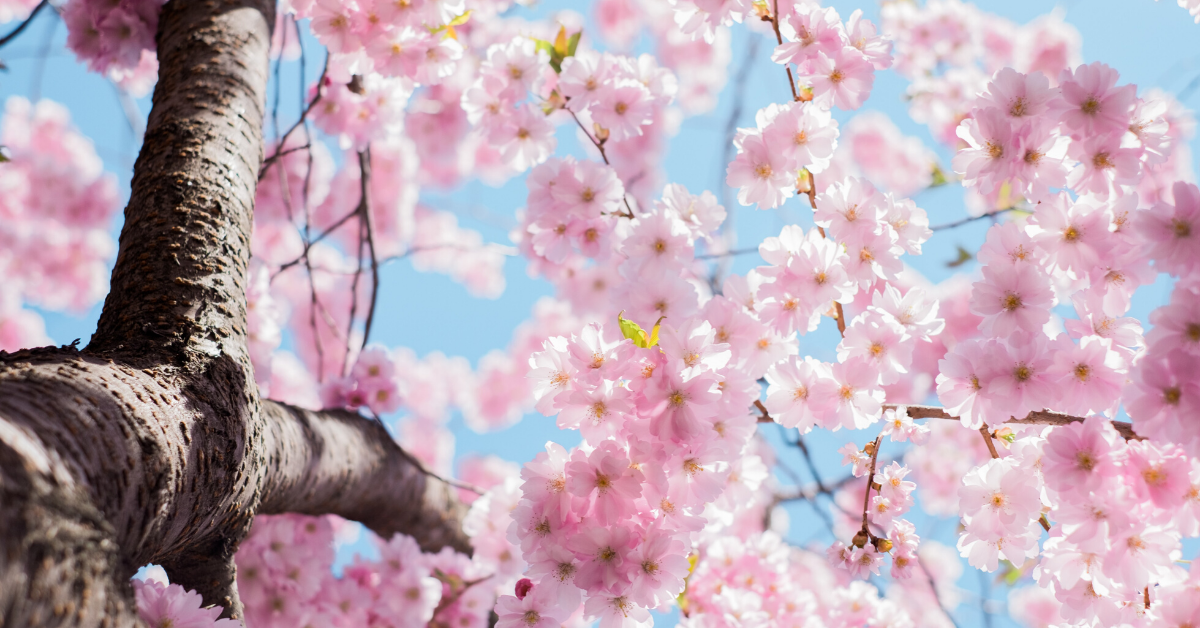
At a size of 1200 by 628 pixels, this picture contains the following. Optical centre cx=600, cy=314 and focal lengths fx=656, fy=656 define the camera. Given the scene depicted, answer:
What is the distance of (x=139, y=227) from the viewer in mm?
1198

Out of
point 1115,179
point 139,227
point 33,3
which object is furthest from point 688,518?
point 33,3

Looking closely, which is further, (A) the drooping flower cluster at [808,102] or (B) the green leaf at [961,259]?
(B) the green leaf at [961,259]

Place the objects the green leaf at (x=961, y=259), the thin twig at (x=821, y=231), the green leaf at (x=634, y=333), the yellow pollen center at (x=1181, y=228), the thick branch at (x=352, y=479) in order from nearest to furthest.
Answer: the yellow pollen center at (x=1181, y=228) < the green leaf at (x=634, y=333) < the thick branch at (x=352, y=479) < the thin twig at (x=821, y=231) < the green leaf at (x=961, y=259)

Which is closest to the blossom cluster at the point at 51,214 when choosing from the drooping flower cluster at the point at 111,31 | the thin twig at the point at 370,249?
the drooping flower cluster at the point at 111,31

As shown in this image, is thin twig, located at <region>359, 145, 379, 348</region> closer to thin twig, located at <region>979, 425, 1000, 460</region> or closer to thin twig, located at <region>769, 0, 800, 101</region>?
thin twig, located at <region>769, 0, 800, 101</region>

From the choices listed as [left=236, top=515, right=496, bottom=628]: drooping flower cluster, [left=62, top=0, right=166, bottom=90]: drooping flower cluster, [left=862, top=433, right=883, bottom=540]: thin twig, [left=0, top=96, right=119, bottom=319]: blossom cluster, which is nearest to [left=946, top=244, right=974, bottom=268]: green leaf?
[left=862, top=433, right=883, bottom=540]: thin twig

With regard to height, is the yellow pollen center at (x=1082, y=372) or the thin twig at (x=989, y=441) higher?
the yellow pollen center at (x=1082, y=372)

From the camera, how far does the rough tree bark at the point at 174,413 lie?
69cm

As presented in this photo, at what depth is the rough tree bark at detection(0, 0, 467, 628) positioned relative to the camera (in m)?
0.69

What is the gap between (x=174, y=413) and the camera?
3.06 feet

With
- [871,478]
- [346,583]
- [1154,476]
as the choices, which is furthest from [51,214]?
[1154,476]

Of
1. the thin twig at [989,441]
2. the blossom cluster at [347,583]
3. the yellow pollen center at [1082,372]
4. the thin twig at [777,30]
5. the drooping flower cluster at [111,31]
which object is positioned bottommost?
the blossom cluster at [347,583]

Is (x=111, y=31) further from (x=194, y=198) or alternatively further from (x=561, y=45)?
Answer: (x=561, y=45)

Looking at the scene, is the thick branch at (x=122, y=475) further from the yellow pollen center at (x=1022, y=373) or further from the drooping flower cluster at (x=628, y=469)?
the yellow pollen center at (x=1022, y=373)
